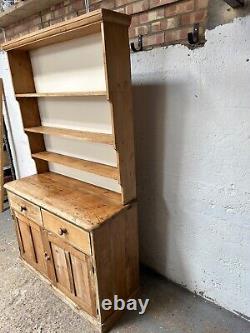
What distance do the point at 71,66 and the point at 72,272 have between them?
1.43m

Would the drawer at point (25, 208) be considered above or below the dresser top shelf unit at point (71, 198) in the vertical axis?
below

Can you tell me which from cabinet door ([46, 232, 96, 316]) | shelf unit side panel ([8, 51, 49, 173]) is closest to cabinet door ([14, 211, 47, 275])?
cabinet door ([46, 232, 96, 316])

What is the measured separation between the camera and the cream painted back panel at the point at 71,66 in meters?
1.62

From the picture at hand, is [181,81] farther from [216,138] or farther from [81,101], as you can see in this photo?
[81,101]

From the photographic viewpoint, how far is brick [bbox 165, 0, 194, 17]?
4.77 feet

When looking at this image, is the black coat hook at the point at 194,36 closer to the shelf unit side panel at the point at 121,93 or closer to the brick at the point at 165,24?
the brick at the point at 165,24

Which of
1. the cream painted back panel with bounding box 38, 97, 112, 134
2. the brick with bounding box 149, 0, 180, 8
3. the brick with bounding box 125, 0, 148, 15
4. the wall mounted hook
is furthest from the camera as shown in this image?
the cream painted back panel with bounding box 38, 97, 112, 134

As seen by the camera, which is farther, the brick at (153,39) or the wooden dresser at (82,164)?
the brick at (153,39)

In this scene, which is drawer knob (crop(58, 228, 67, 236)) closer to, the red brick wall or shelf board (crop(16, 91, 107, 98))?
shelf board (crop(16, 91, 107, 98))

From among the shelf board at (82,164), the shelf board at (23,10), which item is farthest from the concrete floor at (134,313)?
the shelf board at (23,10)

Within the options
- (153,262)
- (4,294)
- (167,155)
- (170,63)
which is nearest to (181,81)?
(170,63)

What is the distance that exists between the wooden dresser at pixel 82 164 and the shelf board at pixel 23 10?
0.47 metres

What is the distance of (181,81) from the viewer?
1.55 metres

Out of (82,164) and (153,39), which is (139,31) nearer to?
(153,39)
